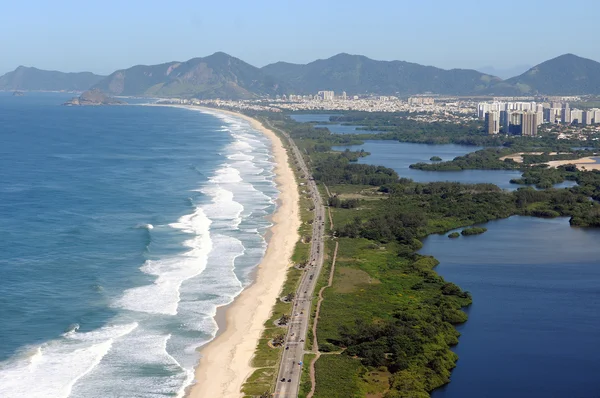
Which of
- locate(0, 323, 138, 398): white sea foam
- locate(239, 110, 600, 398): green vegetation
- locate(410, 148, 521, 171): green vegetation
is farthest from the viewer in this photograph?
locate(410, 148, 521, 171): green vegetation

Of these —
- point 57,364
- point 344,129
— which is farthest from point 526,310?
point 344,129

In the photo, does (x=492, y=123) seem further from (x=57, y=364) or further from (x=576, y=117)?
(x=57, y=364)

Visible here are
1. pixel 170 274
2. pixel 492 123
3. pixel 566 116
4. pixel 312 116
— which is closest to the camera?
pixel 170 274

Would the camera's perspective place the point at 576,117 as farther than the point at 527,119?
Yes

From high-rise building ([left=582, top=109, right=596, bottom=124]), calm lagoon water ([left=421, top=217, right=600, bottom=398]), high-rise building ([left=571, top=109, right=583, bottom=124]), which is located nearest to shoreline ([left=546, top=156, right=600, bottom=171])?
calm lagoon water ([left=421, top=217, right=600, bottom=398])

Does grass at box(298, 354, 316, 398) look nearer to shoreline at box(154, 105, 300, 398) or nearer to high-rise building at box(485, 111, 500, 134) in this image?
shoreline at box(154, 105, 300, 398)

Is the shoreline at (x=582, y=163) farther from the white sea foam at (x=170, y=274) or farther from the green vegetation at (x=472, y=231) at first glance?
the white sea foam at (x=170, y=274)
